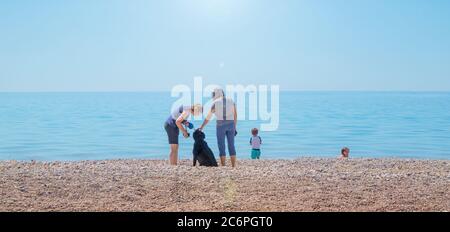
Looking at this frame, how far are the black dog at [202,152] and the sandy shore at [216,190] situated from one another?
1719 mm

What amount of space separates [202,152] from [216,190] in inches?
146

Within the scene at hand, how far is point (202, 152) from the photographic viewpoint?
1237cm

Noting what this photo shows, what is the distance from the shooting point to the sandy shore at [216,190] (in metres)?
7.83

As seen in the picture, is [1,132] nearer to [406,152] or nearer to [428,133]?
[406,152]

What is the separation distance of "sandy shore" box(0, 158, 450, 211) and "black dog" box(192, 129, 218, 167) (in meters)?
1.72

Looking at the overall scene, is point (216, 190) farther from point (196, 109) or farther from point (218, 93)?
point (196, 109)

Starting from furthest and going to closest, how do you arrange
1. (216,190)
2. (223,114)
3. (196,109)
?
(196,109) < (223,114) < (216,190)

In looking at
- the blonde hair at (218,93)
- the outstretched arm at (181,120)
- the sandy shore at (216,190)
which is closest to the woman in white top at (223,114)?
the blonde hair at (218,93)

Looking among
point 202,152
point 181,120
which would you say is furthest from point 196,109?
point 202,152

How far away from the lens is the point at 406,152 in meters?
26.1

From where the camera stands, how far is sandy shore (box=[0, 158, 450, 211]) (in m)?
7.83

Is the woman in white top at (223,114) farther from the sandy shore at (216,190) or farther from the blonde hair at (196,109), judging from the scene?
the sandy shore at (216,190)
